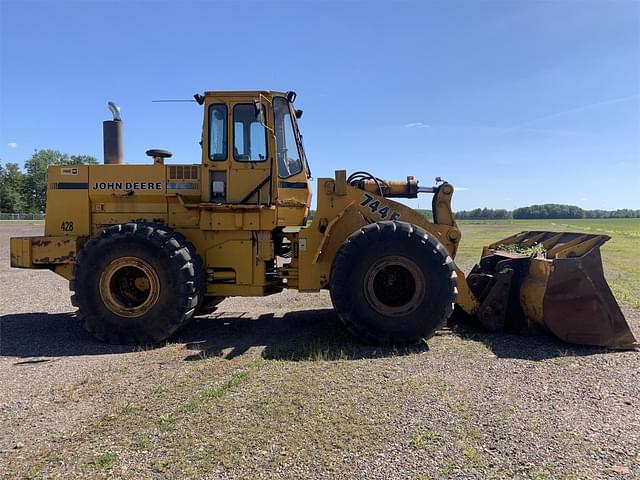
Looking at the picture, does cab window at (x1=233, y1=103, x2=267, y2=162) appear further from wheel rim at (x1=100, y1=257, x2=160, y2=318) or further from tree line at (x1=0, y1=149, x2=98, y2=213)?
tree line at (x1=0, y1=149, x2=98, y2=213)

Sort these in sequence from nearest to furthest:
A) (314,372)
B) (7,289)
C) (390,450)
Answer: (390,450)
(314,372)
(7,289)

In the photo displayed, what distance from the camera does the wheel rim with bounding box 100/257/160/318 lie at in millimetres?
6352

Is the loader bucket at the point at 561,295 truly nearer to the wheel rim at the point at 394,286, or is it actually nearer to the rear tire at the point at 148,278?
the wheel rim at the point at 394,286

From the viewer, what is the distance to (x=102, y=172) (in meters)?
7.02

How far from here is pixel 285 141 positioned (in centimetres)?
705

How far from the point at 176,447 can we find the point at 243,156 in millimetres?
4415

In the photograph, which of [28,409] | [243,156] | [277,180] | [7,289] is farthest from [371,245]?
[7,289]

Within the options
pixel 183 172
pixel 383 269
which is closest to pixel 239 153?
pixel 183 172

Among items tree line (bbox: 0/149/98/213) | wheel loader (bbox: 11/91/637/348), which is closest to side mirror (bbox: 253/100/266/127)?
wheel loader (bbox: 11/91/637/348)

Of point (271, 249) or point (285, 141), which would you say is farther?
point (285, 141)

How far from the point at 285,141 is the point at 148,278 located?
288cm

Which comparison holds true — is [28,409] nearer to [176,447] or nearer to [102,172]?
[176,447]

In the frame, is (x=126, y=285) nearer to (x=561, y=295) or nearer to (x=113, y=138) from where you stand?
(x=113, y=138)

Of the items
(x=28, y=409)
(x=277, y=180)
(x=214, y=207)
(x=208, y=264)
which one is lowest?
(x=28, y=409)
